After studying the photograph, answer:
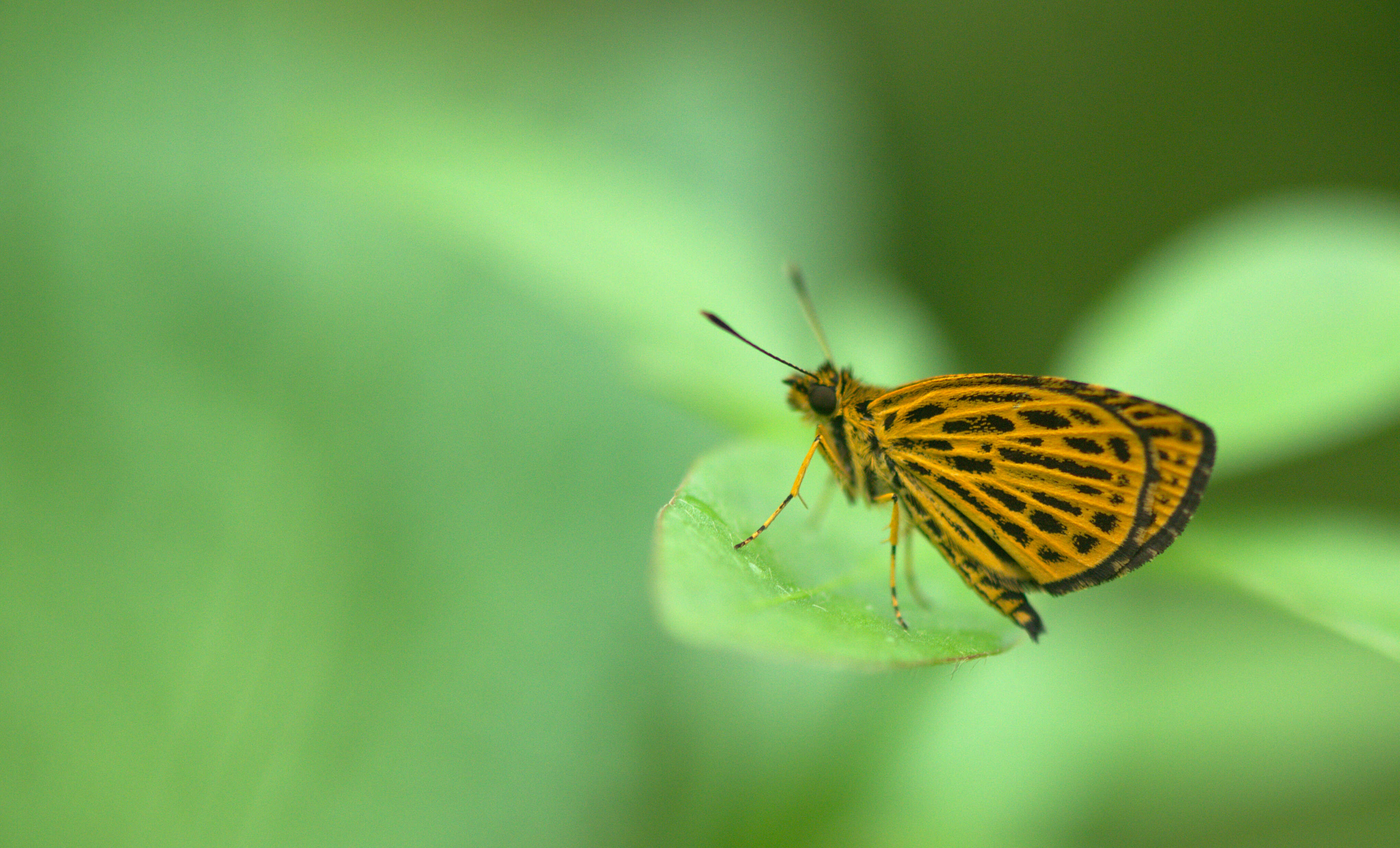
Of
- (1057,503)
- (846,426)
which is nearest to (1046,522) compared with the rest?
(1057,503)

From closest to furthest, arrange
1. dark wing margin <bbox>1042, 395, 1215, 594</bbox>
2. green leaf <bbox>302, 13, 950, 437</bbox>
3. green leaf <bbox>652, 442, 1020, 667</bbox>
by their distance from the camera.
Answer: green leaf <bbox>652, 442, 1020, 667</bbox> → dark wing margin <bbox>1042, 395, 1215, 594</bbox> → green leaf <bbox>302, 13, 950, 437</bbox>

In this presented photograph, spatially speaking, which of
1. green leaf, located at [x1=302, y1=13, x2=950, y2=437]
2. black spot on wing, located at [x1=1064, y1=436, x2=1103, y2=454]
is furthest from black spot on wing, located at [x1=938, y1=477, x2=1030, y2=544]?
green leaf, located at [x1=302, y1=13, x2=950, y2=437]

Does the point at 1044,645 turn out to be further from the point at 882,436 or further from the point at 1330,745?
the point at 882,436

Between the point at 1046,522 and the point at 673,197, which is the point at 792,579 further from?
the point at 673,197

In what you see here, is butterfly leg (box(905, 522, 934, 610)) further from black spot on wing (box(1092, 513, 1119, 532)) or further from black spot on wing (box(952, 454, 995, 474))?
black spot on wing (box(1092, 513, 1119, 532))

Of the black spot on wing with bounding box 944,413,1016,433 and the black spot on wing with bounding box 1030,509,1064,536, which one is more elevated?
the black spot on wing with bounding box 944,413,1016,433

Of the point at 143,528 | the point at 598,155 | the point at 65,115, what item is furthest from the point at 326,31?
the point at 143,528

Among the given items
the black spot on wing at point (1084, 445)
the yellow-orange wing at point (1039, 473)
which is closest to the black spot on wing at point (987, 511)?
the yellow-orange wing at point (1039, 473)
